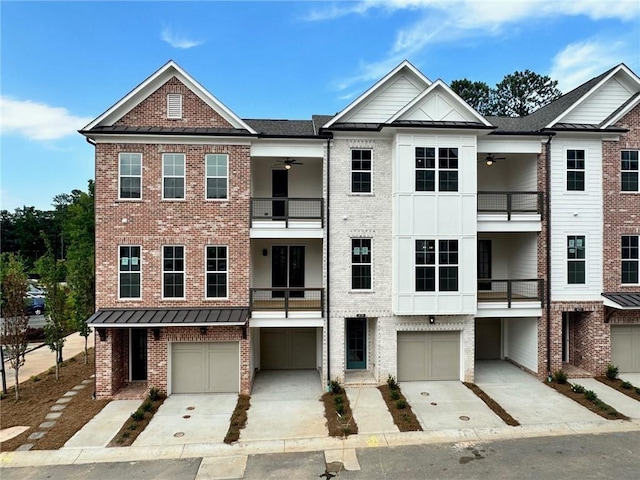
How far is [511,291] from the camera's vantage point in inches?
606

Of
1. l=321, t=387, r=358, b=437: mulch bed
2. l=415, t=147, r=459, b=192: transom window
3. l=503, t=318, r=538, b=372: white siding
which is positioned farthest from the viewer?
l=503, t=318, r=538, b=372: white siding

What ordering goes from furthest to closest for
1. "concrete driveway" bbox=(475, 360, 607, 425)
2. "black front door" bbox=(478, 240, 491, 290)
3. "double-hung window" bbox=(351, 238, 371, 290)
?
"black front door" bbox=(478, 240, 491, 290) → "double-hung window" bbox=(351, 238, 371, 290) → "concrete driveway" bbox=(475, 360, 607, 425)

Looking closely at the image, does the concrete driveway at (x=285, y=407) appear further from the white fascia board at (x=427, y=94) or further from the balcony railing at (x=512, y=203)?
the white fascia board at (x=427, y=94)

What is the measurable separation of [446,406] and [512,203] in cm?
841

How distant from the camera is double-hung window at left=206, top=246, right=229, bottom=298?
42.9 feet

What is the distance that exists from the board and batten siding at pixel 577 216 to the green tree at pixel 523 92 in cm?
2407

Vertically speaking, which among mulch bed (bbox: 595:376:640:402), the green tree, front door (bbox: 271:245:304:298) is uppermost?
the green tree

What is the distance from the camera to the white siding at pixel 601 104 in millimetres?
14500

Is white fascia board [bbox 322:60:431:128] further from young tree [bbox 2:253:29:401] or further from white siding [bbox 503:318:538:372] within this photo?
young tree [bbox 2:253:29:401]

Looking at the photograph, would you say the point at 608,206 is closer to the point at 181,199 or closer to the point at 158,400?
the point at 181,199

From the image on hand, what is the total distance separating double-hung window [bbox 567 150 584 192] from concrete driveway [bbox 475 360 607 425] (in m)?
7.10

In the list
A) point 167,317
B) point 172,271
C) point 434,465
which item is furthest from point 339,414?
point 172,271

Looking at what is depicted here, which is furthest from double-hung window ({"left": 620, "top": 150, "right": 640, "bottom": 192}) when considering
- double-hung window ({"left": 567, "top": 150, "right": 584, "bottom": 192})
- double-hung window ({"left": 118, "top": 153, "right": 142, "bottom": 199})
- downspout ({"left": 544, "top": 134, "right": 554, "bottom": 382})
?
double-hung window ({"left": 118, "top": 153, "right": 142, "bottom": 199})

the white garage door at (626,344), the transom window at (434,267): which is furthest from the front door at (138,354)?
the white garage door at (626,344)
